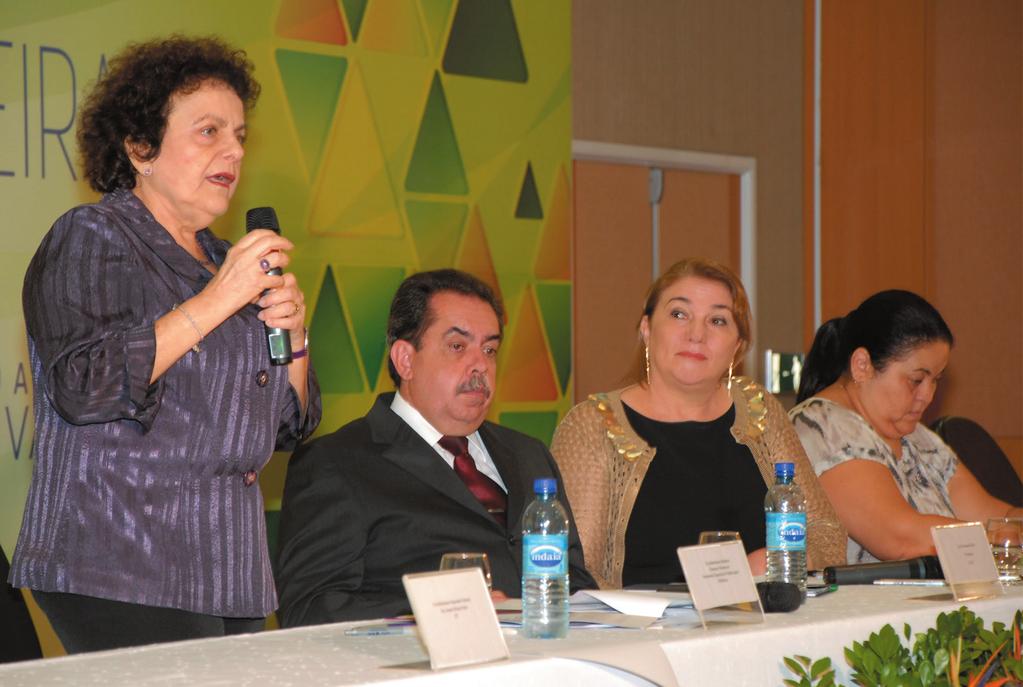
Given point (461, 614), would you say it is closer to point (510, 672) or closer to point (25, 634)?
point (510, 672)

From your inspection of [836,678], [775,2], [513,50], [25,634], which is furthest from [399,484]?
[775,2]

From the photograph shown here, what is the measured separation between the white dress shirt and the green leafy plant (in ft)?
3.56

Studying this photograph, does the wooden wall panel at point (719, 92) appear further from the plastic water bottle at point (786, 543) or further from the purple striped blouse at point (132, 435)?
the purple striped blouse at point (132, 435)

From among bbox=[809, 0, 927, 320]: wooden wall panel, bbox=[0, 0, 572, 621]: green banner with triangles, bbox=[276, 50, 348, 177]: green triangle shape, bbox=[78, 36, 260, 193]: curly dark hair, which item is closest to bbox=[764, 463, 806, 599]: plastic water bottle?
bbox=[78, 36, 260, 193]: curly dark hair

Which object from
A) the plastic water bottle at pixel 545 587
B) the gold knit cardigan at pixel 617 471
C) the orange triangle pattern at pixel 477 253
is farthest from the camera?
the orange triangle pattern at pixel 477 253

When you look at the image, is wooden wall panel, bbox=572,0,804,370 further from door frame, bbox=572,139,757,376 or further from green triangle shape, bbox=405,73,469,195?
green triangle shape, bbox=405,73,469,195

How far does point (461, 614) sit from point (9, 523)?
2449 millimetres

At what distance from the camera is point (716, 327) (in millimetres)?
2949

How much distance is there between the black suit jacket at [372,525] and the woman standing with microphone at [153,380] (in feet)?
1.19

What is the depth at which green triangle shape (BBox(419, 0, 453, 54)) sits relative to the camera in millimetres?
4277

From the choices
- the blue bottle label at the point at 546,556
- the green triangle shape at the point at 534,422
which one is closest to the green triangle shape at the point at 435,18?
the green triangle shape at the point at 534,422

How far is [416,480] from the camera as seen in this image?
7.97 ft

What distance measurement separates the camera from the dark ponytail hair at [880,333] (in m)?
3.21

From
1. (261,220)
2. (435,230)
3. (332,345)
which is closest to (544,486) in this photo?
(261,220)
